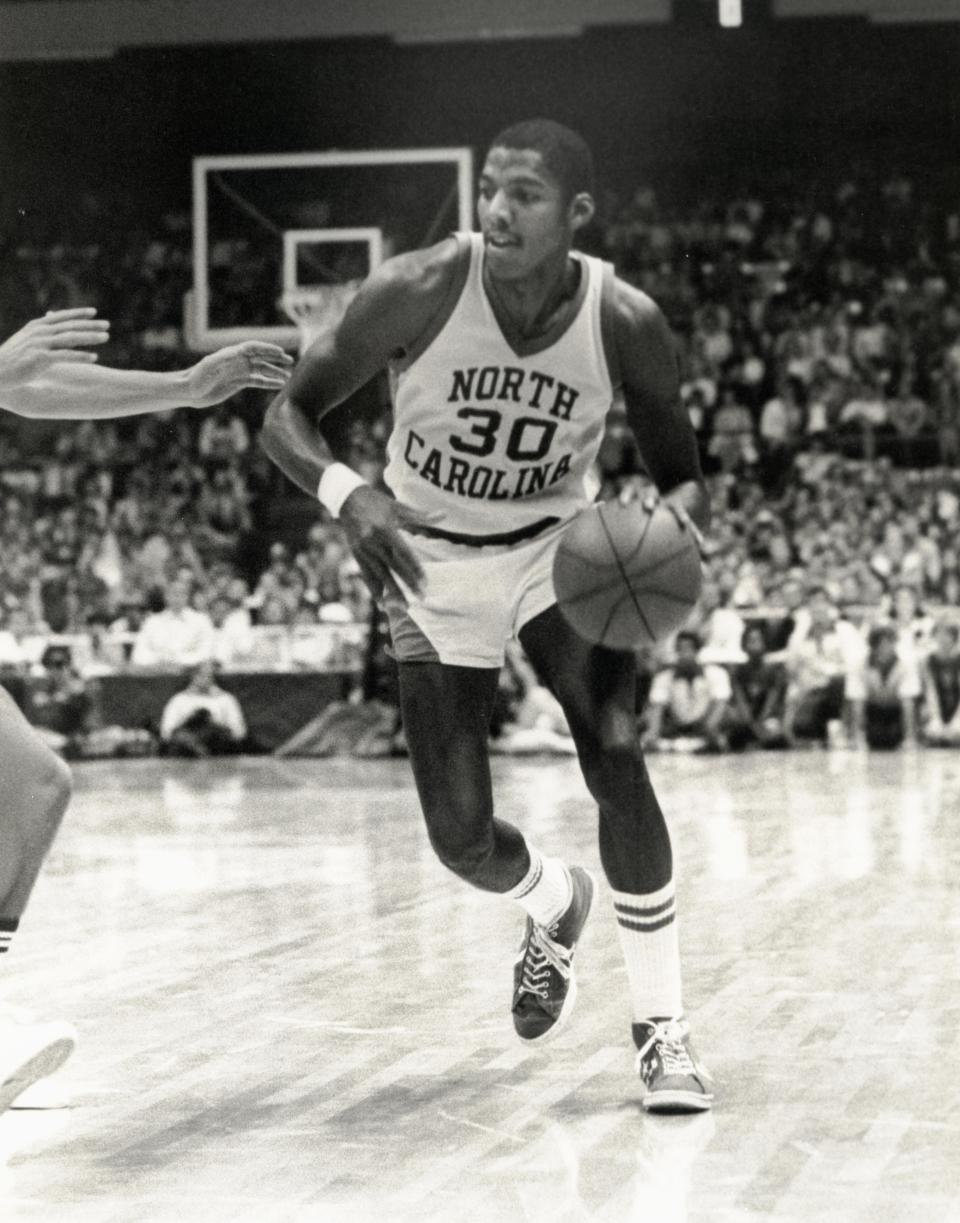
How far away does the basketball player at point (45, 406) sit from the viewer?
12.8 feet

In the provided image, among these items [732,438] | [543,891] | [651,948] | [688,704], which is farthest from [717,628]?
[651,948]

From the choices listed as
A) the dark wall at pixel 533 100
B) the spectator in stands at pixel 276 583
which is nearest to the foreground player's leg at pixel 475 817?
the spectator in stands at pixel 276 583

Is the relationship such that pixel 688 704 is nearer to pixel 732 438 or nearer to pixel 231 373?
pixel 732 438

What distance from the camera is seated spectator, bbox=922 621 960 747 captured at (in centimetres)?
1628

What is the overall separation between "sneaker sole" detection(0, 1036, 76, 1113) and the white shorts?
3.76 feet

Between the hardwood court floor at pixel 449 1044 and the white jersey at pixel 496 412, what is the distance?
1233 mm

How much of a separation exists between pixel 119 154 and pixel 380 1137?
22363 millimetres

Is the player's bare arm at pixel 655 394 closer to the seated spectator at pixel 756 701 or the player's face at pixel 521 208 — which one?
the player's face at pixel 521 208

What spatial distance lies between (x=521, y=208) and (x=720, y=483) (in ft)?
55.4

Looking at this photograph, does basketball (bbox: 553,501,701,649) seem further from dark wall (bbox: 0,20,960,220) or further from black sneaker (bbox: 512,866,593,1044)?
dark wall (bbox: 0,20,960,220)

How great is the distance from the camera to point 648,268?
2416 centimetres

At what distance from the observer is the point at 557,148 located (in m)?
4.22

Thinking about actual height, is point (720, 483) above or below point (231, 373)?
below

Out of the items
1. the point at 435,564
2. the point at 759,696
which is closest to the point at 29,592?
the point at 759,696
